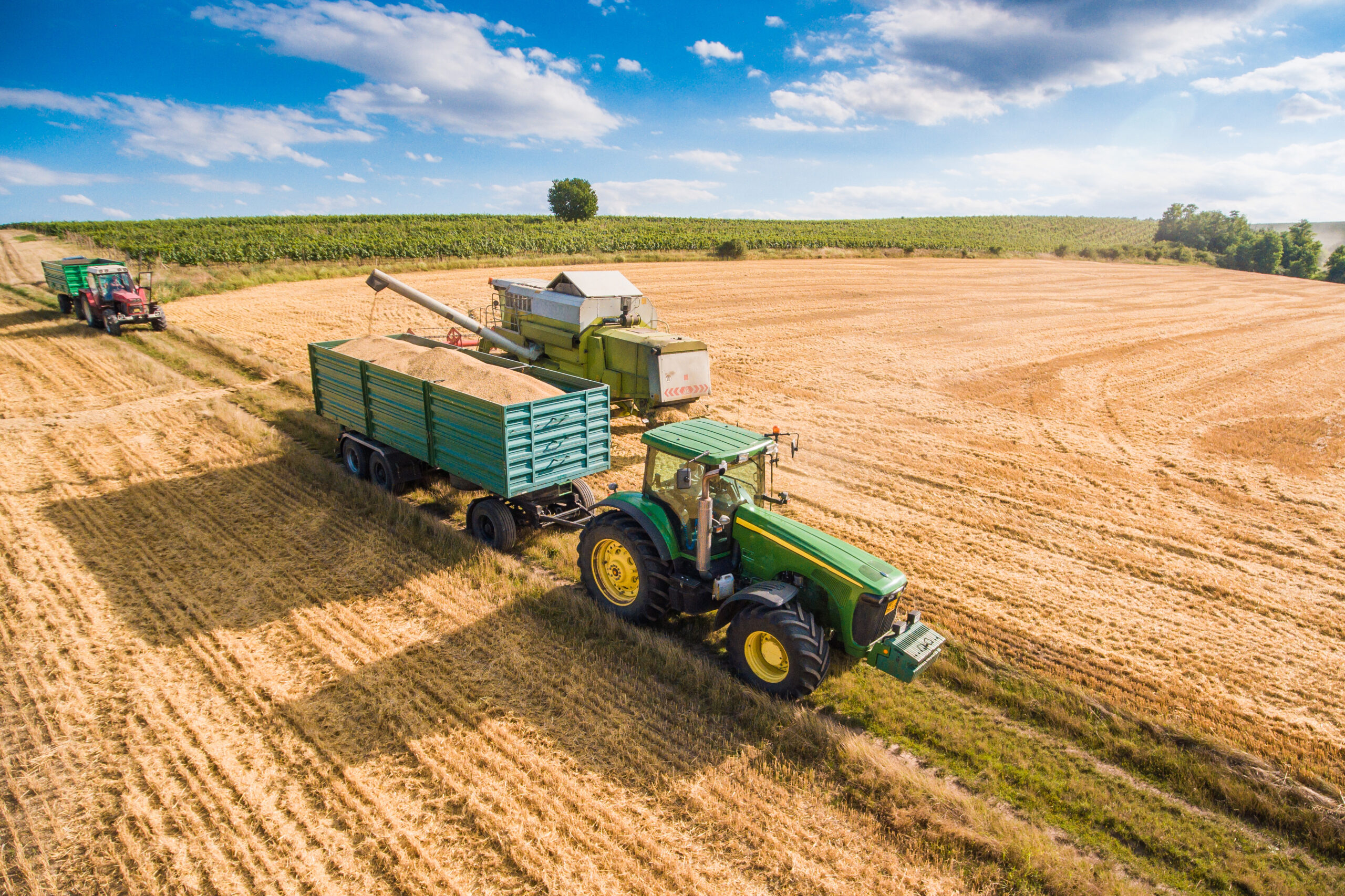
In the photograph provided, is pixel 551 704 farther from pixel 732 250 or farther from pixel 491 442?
pixel 732 250

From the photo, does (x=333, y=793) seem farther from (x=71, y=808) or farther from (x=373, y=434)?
(x=373, y=434)

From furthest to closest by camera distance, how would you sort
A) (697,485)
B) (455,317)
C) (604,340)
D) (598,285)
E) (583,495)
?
(455,317), (598,285), (604,340), (583,495), (697,485)

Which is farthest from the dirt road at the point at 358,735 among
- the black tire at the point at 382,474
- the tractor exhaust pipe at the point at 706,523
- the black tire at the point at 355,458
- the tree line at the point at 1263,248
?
the tree line at the point at 1263,248

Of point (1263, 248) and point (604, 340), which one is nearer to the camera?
point (604, 340)

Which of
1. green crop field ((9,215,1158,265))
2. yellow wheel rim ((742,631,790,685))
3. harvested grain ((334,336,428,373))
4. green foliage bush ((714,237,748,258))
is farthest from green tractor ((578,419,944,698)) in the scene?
green foliage bush ((714,237,748,258))

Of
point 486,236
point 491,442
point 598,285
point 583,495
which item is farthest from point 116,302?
point 486,236
